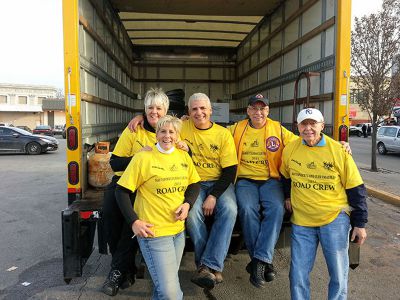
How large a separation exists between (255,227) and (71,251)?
5.04 ft

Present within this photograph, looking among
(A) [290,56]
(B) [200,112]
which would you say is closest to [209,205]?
(B) [200,112]

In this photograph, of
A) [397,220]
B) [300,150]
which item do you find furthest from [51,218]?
[397,220]

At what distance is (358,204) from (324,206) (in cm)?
23

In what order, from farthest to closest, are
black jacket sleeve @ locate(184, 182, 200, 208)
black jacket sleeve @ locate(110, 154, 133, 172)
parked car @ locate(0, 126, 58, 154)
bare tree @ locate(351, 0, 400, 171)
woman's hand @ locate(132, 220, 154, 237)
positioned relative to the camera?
parked car @ locate(0, 126, 58, 154) < bare tree @ locate(351, 0, 400, 171) < black jacket sleeve @ locate(110, 154, 133, 172) < black jacket sleeve @ locate(184, 182, 200, 208) < woman's hand @ locate(132, 220, 154, 237)

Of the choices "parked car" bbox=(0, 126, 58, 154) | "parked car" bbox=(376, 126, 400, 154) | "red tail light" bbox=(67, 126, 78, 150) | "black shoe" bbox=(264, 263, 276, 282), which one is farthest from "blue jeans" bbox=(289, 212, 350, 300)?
"parked car" bbox=(0, 126, 58, 154)

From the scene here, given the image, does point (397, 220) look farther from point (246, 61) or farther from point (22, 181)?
point (22, 181)

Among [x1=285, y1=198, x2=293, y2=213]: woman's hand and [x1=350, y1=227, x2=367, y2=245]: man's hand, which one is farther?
[x1=285, y1=198, x2=293, y2=213]: woman's hand

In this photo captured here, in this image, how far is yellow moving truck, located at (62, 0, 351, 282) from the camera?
3494 mm

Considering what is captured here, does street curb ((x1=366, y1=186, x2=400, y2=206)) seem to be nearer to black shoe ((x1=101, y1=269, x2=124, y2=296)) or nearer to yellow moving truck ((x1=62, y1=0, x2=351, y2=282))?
yellow moving truck ((x1=62, y1=0, x2=351, y2=282))

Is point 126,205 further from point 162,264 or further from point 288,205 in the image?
point 288,205

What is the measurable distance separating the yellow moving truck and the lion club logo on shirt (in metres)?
0.88

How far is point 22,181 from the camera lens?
9.34 metres

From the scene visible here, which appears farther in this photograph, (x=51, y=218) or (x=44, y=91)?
(x=44, y=91)

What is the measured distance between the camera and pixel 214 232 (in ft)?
9.72
